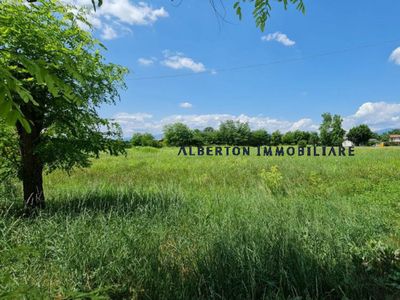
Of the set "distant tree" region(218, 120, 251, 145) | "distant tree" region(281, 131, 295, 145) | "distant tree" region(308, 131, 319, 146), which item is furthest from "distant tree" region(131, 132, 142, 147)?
"distant tree" region(308, 131, 319, 146)

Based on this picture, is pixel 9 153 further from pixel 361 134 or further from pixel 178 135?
pixel 361 134

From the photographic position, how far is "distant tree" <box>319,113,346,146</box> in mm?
62469

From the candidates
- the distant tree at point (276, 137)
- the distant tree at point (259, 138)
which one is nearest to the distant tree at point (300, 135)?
the distant tree at point (276, 137)

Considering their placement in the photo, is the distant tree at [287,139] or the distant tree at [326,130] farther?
the distant tree at [287,139]

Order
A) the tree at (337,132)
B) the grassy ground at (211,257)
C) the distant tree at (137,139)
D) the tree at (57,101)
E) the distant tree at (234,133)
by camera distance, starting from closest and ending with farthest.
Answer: the grassy ground at (211,257) < the tree at (57,101) < the tree at (337,132) < the distant tree at (137,139) < the distant tree at (234,133)

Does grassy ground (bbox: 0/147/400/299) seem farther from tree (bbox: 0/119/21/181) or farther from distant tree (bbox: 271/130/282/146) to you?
distant tree (bbox: 271/130/282/146)

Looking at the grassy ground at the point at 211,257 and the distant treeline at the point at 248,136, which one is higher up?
the distant treeline at the point at 248,136

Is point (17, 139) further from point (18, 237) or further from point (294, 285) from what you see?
point (294, 285)

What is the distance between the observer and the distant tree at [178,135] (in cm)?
6755

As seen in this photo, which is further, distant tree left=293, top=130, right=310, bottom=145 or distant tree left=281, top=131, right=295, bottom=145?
distant tree left=293, top=130, right=310, bottom=145

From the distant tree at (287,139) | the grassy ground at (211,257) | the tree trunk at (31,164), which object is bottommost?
the grassy ground at (211,257)

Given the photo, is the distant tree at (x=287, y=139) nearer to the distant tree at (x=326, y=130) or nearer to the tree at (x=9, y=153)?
the distant tree at (x=326, y=130)

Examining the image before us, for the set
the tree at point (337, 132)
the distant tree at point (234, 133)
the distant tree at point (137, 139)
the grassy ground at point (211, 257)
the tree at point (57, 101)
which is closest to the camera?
the grassy ground at point (211, 257)

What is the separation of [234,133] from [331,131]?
1154 inches
